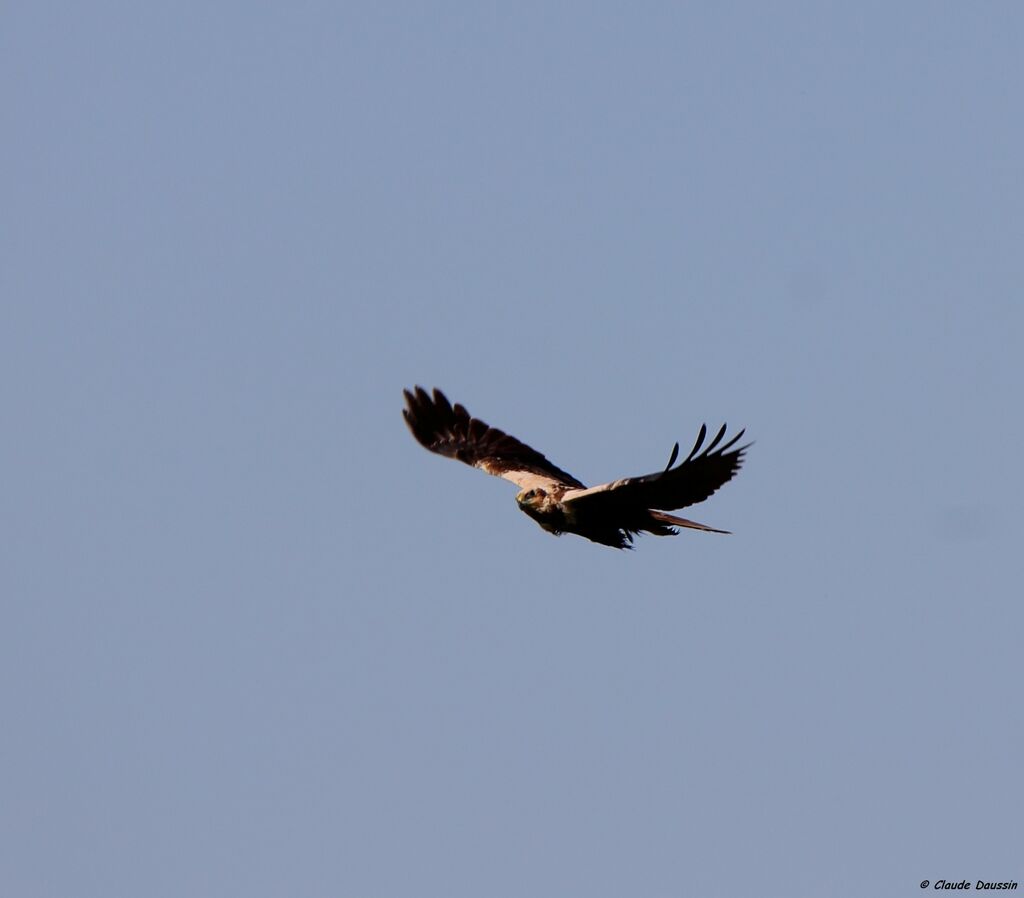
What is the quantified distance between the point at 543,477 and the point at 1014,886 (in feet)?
23.1

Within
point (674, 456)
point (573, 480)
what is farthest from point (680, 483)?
point (573, 480)

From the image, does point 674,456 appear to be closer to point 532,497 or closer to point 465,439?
point 532,497

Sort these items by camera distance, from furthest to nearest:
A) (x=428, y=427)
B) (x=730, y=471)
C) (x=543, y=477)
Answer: (x=428, y=427), (x=543, y=477), (x=730, y=471)

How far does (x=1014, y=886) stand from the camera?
1719 centimetres

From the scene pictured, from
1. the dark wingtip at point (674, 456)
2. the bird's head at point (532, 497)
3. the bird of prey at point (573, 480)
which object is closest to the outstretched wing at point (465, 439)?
the bird of prey at point (573, 480)

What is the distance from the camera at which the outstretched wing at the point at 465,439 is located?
71.1 feet

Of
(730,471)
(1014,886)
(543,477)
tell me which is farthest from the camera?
(543,477)

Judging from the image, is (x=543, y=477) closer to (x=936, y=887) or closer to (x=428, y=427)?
(x=428, y=427)

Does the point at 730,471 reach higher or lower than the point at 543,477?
lower

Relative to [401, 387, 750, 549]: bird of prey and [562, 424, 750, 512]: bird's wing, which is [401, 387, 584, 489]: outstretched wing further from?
[562, 424, 750, 512]: bird's wing

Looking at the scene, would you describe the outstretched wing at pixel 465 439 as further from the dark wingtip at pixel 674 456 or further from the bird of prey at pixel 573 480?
the dark wingtip at pixel 674 456

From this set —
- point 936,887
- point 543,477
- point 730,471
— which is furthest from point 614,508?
point 936,887

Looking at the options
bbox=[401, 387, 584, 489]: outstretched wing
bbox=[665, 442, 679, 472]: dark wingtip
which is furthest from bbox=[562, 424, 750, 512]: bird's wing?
bbox=[401, 387, 584, 489]: outstretched wing

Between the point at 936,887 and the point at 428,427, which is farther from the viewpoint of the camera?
the point at 428,427
